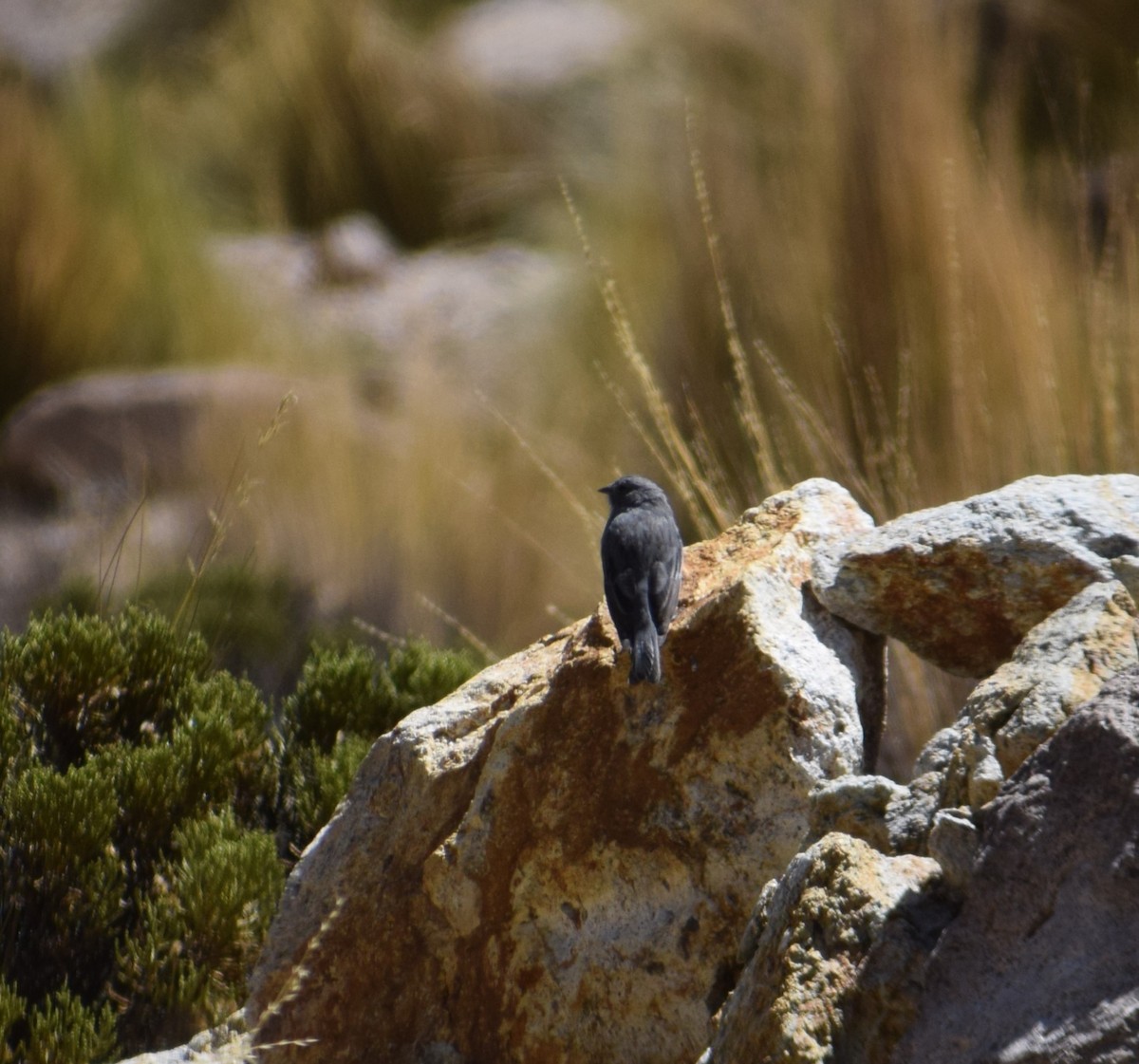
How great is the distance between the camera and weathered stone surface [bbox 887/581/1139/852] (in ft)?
6.14

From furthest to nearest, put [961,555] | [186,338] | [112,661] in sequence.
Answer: [186,338]
[112,661]
[961,555]

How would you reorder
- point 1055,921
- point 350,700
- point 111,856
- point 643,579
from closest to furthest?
point 1055,921 < point 643,579 < point 111,856 < point 350,700

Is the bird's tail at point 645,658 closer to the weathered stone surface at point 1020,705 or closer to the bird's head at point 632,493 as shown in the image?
the weathered stone surface at point 1020,705

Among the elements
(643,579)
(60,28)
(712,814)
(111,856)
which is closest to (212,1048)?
(111,856)

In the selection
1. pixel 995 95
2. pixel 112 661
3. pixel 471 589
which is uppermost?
pixel 995 95

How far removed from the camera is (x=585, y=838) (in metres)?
2.42

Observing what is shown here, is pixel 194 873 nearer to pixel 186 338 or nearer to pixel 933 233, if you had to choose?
pixel 933 233

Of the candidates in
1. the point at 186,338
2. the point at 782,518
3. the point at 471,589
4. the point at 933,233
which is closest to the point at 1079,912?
the point at 782,518

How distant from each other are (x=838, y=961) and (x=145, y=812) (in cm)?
186

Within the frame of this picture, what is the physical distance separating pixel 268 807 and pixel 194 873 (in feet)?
1.58

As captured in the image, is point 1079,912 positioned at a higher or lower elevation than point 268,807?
higher

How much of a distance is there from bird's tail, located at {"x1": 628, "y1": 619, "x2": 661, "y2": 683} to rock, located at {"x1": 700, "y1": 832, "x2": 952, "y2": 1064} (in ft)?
1.74

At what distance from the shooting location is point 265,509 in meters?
6.01

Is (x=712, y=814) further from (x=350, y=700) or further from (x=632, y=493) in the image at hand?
(x=350, y=700)
